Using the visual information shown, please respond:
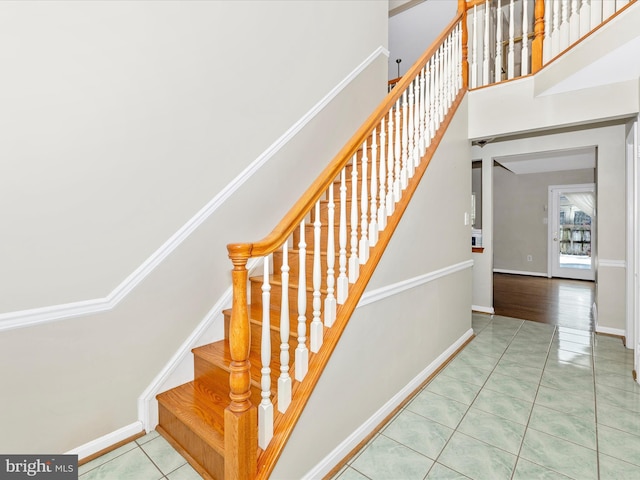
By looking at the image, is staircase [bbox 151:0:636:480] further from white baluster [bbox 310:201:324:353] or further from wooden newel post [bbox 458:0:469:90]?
wooden newel post [bbox 458:0:469:90]

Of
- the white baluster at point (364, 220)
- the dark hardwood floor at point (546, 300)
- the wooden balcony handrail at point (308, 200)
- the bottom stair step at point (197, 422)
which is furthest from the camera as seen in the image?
the dark hardwood floor at point (546, 300)

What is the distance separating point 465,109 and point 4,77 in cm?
333

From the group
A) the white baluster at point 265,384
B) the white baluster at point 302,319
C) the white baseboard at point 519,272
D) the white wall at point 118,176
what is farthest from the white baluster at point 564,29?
the white baseboard at point 519,272

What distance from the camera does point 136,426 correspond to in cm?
183

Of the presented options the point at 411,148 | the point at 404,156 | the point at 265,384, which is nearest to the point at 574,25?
the point at 411,148

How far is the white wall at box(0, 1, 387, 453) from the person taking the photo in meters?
1.44

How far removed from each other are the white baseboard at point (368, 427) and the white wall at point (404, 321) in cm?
3

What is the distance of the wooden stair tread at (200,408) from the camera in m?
1.55

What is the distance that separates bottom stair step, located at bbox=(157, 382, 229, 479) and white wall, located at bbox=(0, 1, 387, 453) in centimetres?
20

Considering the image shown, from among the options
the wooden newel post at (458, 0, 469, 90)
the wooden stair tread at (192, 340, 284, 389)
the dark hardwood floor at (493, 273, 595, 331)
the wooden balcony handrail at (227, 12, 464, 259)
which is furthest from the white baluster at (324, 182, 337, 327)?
the dark hardwood floor at (493, 273, 595, 331)

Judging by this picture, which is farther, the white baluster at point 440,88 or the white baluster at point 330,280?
the white baluster at point 440,88

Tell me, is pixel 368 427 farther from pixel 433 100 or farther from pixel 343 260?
pixel 433 100

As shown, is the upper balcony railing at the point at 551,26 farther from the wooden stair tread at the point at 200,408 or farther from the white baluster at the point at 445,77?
the wooden stair tread at the point at 200,408

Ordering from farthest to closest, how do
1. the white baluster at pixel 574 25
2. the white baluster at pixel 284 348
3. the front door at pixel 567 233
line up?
the front door at pixel 567 233, the white baluster at pixel 574 25, the white baluster at pixel 284 348
